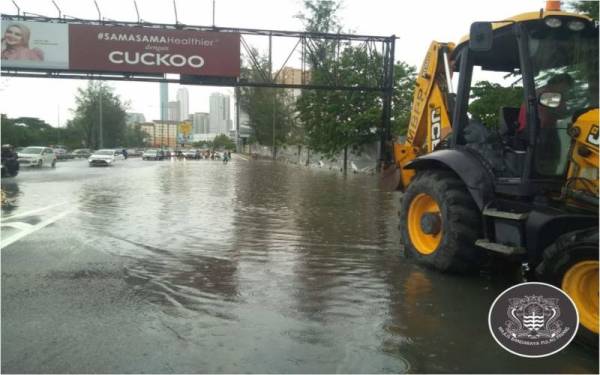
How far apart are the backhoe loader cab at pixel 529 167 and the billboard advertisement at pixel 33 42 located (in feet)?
57.0

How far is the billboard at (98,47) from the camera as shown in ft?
63.6

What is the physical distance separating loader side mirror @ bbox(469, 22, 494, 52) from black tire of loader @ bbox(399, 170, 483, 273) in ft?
5.40

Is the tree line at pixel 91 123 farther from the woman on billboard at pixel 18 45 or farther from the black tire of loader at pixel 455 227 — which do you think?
the black tire of loader at pixel 455 227

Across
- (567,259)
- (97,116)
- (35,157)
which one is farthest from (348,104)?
(97,116)

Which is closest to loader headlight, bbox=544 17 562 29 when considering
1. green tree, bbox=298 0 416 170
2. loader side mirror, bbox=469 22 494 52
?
loader side mirror, bbox=469 22 494 52

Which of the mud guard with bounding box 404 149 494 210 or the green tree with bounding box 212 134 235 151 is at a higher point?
the green tree with bounding box 212 134 235 151

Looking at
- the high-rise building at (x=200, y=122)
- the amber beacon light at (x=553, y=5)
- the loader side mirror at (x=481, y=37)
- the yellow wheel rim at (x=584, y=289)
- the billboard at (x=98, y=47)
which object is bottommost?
the yellow wheel rim at (x=584, y=289)

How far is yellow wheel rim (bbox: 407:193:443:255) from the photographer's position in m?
6.55

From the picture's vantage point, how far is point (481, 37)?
5.01 metres

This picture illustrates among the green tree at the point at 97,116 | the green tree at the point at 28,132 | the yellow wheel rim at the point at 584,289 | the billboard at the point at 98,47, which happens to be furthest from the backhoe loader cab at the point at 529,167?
the green tree at the point at 97,116

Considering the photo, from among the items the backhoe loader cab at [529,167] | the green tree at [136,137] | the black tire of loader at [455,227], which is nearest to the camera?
the backhoe loader cab at [529,167]

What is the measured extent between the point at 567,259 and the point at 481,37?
7.56 feet

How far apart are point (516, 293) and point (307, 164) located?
133ft

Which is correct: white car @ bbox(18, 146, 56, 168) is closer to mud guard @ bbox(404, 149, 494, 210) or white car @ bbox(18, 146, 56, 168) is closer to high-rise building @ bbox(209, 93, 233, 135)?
mud guard @ bbox(404, 149, 494, 210)
